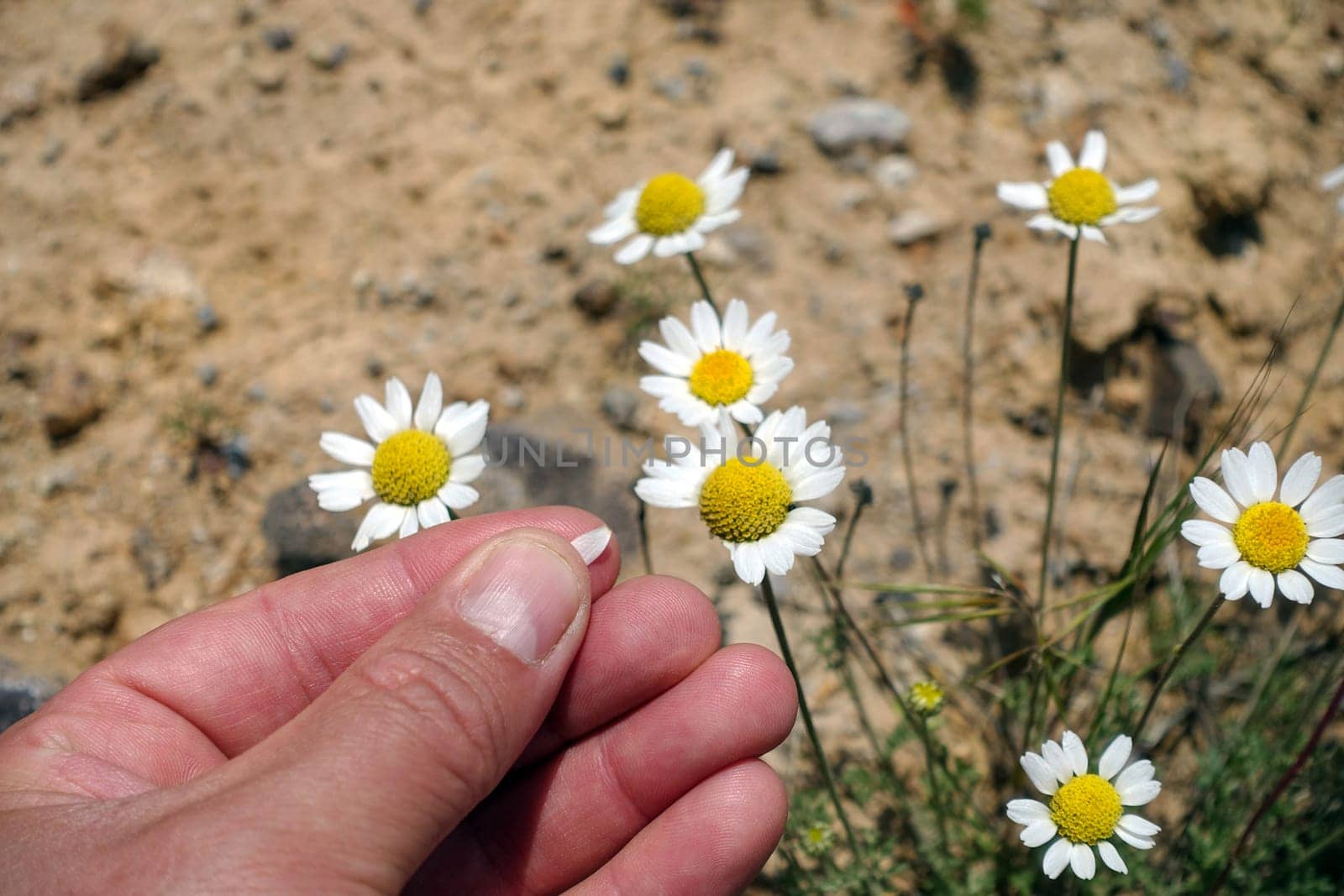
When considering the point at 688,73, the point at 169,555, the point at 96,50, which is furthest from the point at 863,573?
the point at 96,50

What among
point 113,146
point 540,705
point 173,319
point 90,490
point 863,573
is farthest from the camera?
point 113,146

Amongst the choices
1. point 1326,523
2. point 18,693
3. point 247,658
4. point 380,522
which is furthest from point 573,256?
point 1326,523

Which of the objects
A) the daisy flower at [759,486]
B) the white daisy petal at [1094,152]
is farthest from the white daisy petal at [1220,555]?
the white daisy petal at [1094,152]

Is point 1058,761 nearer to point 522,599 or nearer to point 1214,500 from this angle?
point 1214,500

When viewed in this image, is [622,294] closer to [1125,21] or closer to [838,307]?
[838,307]

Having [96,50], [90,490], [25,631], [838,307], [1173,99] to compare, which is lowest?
[25,631]

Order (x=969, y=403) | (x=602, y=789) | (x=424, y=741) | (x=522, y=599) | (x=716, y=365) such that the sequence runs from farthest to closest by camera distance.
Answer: (x=969, y=403)
(x=716, y=365)
(x=602, y=789)
(x=522, y=599)
(x=424, y=741)

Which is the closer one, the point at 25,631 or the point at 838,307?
the point at 25,631

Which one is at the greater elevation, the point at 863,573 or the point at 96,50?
the point at 96,50

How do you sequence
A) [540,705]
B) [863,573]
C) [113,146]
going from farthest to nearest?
[113,146] < [863,573] < [540,705]
